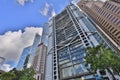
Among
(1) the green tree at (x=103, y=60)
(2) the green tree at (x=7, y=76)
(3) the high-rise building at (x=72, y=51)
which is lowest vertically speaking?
(1) the green tree at (x=103, y=60)

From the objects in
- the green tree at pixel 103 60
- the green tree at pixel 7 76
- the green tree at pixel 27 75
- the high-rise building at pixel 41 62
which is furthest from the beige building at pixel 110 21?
the high-rise building at pixel 41 62

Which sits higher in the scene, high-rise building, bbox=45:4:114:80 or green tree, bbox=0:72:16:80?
high-rise building, bbox=45:4:114:80

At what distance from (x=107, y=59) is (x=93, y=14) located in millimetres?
99357

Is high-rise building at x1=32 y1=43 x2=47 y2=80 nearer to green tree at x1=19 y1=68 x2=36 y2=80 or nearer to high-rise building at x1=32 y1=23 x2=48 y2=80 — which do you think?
high-rise building at x1=32 y1=23 x2=48 y2=80

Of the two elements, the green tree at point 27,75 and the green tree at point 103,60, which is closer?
the green tree at point 103,60

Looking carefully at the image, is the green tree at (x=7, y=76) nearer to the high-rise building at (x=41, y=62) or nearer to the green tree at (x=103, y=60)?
the green tree at (x=103, y=60)

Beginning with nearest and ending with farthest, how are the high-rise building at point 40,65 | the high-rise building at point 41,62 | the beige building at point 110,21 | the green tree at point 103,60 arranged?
the green tree at point 103,60 < the beige building at point 110,21 < the high-rise building at point 40,65 < the high-rise building at point 41,62

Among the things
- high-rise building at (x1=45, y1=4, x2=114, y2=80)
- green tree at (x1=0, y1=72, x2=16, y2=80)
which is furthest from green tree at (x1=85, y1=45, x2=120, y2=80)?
green tree at (x1=0, y1=72, x2=16, y2=80)

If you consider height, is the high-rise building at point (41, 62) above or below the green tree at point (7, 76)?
above

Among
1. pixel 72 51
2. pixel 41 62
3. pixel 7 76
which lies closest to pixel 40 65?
pixel 41 62

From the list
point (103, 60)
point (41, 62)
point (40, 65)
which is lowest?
point (103, 60)

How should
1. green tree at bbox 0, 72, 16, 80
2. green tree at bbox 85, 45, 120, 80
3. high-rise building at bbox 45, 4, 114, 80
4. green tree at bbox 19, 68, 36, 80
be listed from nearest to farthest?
1. green tree at bbox 85, 45, 120, 80
2. green tree at bbox 0, 72, 16, 80
3. green tree at bbox 19, 68, 36, 80
4. high-rise building at bbox 45, 4, 114, 80

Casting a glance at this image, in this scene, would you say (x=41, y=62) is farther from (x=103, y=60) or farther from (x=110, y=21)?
(x=103, y=60)

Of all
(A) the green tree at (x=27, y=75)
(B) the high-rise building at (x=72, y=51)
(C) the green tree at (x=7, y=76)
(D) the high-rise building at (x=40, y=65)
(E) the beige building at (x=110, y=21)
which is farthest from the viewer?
(D) the high-rise building at (x=40, y=65)
